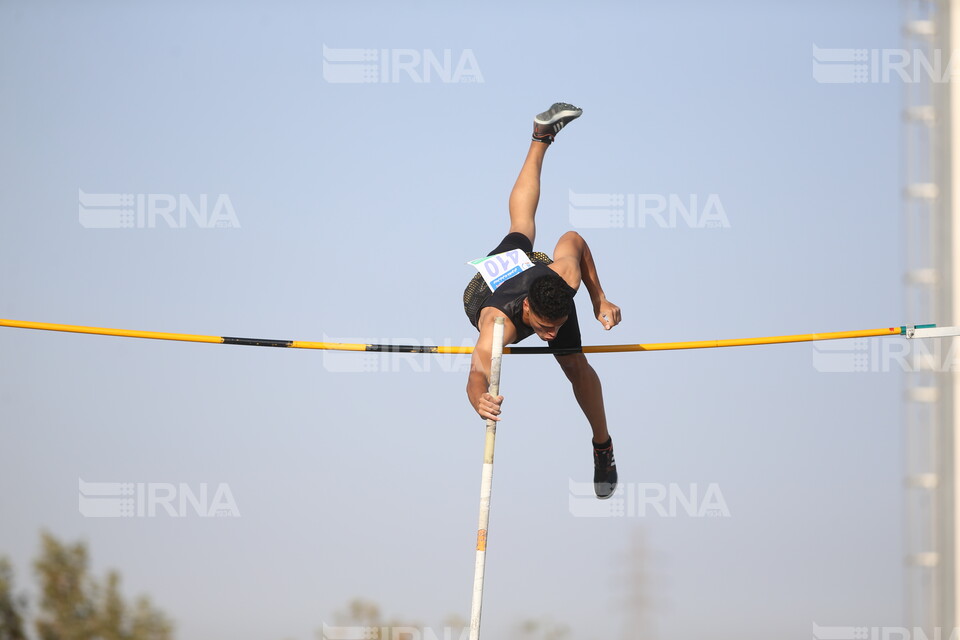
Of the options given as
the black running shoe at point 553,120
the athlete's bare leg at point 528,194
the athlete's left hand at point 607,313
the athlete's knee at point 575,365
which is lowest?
the athlete's knee at point 575,365

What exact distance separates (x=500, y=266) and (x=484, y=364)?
35.2 inches

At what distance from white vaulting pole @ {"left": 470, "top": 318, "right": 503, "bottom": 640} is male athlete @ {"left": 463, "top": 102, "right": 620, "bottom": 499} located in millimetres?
128

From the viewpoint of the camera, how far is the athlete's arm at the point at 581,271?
25.0 ft

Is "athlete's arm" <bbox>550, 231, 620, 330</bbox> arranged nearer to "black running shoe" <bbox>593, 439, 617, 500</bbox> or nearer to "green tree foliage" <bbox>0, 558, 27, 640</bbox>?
"black running shoe" <bbox>593, 439, 617, 500</bbox>

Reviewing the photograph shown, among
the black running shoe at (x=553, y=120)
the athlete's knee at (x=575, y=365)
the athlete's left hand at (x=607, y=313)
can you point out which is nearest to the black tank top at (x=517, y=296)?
the athlete's left hand at (x=607, y=313)

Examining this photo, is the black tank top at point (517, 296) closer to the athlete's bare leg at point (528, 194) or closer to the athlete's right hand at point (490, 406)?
the athlete's right hand at point (490, 406)

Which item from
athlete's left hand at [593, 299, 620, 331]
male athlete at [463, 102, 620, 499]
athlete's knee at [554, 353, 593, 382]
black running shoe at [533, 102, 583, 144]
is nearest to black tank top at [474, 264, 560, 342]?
male athlete at [463, 102, 620, 499]

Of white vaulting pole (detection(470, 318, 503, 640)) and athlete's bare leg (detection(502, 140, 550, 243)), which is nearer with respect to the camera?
white vaulting pole (detection(470, 318, 503, 640))

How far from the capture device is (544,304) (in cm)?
716

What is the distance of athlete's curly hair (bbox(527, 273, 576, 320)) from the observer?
716 centimetres

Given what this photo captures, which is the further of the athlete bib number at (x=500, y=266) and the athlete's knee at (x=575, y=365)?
the athlete's knee at (x=575, y=365)

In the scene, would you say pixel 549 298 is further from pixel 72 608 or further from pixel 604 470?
pixel 72 608

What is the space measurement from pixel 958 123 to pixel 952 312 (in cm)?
221

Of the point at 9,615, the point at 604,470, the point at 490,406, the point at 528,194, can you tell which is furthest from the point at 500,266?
the point at 9,615
